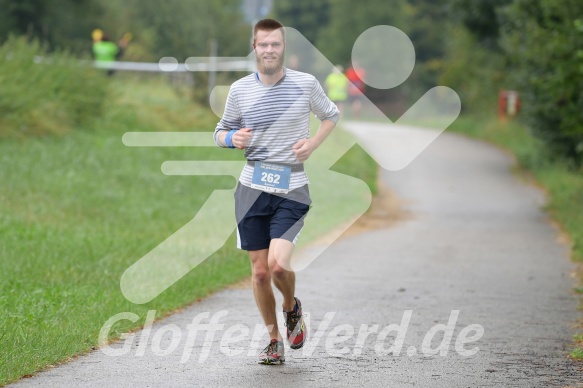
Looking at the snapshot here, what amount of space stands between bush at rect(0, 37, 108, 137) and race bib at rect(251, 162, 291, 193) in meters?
13.1

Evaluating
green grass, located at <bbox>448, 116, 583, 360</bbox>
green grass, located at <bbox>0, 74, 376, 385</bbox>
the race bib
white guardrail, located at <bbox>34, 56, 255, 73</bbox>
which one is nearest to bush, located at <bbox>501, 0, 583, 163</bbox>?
green grass, located at <bbox>448, 116, 583, 360</bbox>

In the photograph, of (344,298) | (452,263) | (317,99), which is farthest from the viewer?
(452,263)

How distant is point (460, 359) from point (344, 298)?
10.3 feet

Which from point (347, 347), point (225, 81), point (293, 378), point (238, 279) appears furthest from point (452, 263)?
point (225, 81)

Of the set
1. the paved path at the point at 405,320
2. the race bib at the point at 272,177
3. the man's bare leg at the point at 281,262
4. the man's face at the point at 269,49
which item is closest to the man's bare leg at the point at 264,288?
the man's bare leg at the point at 281,262

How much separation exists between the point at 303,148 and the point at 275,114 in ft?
1.03

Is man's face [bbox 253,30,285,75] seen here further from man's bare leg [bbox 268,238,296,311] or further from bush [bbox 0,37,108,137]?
bush [bbox 0,37,108,137]

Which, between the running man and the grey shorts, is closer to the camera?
the running man

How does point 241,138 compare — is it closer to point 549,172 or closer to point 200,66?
point 549,172

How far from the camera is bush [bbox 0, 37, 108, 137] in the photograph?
20.5 m

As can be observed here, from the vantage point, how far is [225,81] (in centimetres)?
2916

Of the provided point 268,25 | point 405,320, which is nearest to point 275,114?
point 268,25

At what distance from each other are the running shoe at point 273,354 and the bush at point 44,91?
13082mm

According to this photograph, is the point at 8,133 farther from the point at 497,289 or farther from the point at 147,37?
the point at 147,37
